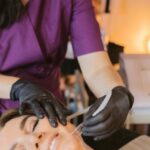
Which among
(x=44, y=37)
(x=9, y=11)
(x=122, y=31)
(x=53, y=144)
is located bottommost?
(x=122, y=31)

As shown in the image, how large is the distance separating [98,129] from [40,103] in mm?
194

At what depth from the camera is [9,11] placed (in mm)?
1301

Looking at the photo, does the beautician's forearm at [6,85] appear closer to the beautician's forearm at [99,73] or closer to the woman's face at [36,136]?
the woman's face at [36,136]

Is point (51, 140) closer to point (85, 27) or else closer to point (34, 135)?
point (34, 135)

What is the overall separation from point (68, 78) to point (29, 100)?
184 cm

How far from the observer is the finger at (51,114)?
3.53 ft

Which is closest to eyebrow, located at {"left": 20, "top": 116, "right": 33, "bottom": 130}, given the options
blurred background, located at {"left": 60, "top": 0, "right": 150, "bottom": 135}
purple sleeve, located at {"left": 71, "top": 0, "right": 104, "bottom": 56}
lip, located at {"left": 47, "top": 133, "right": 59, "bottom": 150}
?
lip, located at {"left": 47, "top": 133, "right": 59, "bottom": 150}

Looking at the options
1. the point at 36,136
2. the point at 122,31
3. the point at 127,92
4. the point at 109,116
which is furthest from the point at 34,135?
the point at 122,31

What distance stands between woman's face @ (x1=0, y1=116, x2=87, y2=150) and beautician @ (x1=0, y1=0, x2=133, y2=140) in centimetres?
13

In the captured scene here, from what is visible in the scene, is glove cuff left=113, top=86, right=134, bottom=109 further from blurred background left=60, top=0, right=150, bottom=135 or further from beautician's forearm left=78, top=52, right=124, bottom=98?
blurred background left=60, top=0, right=150, bottom=135

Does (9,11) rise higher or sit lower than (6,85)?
higher

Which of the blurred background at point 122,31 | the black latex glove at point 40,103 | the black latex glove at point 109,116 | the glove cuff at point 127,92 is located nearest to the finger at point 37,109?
the black latex glove at point 40,103

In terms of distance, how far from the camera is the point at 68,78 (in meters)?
2.99

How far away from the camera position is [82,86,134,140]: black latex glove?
114 cm
